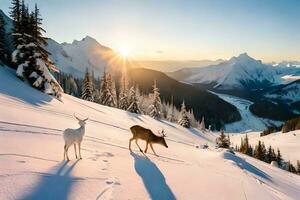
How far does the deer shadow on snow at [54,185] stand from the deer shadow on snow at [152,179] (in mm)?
2404

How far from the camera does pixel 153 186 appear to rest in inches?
379

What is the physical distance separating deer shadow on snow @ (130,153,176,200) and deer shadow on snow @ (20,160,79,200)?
2.40 m

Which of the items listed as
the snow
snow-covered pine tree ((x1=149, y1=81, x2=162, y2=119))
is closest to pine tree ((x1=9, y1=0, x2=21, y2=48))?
the snow

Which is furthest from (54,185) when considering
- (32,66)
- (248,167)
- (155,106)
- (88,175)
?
(155,106)

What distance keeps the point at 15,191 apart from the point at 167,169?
22.7 ft

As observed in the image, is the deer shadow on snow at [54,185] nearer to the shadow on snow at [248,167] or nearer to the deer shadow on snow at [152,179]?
the deer shadow on snow at [152,179]

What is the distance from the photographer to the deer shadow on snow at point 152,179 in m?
9.04

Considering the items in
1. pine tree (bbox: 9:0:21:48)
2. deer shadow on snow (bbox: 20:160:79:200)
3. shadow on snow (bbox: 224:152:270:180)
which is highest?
pine tree (bbox: 9:0:21:48)

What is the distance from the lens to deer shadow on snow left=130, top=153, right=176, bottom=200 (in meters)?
9.04

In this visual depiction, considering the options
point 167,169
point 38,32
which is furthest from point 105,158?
point 38,32

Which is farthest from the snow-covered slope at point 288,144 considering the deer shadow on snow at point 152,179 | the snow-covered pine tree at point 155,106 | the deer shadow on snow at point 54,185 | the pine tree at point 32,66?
the deer shadow on snow at point 54,185

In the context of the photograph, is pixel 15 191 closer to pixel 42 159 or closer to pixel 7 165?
pixel 7 165

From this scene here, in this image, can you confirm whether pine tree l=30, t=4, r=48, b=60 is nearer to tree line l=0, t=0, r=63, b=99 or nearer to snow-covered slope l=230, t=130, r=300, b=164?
tree line l=0, t=0, r=63, b=99

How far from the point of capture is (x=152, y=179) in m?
10.5
